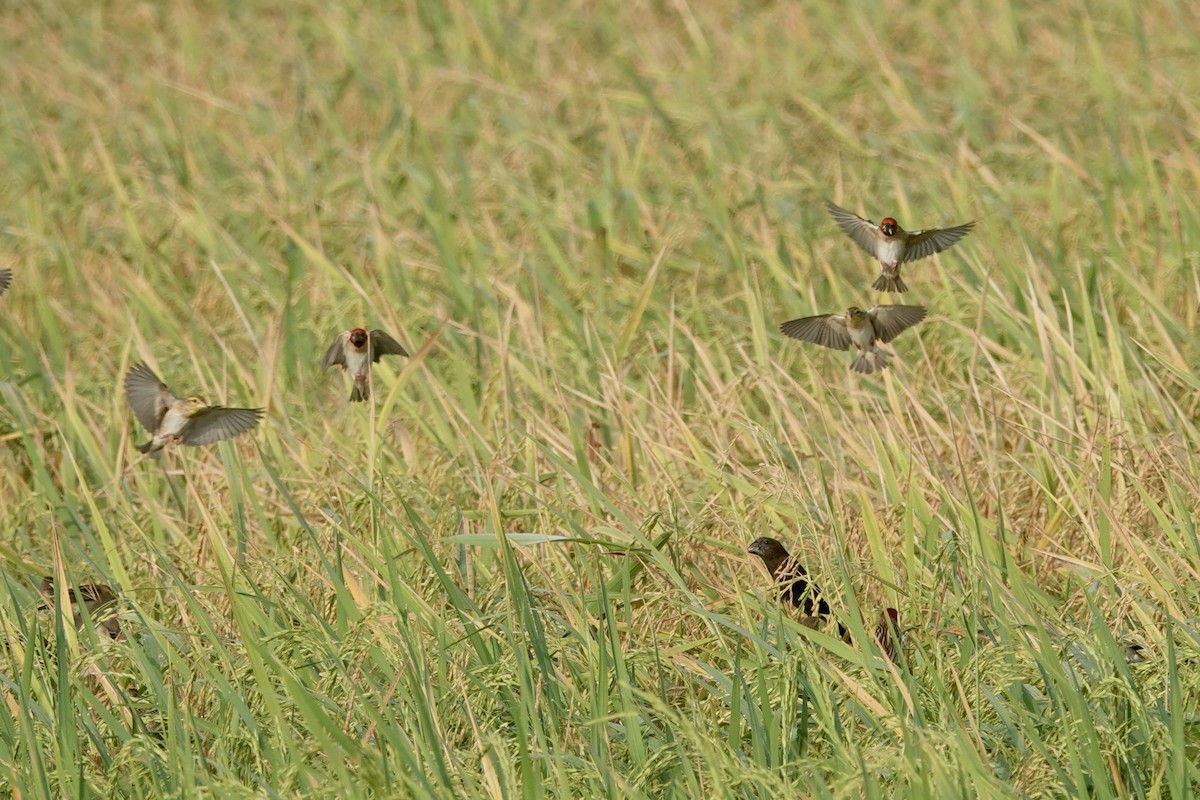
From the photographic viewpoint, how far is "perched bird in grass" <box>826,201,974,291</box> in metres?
3.05

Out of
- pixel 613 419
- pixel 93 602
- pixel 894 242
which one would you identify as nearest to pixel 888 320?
pixel 894 242

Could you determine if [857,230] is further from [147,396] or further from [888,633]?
[147,396]

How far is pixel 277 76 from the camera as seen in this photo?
7.30 metres

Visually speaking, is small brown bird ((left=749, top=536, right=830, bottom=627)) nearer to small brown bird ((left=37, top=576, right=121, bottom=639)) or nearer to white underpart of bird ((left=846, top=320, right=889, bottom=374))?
white underpart of bird ((left=846, top=320, right=889, bottom=374))

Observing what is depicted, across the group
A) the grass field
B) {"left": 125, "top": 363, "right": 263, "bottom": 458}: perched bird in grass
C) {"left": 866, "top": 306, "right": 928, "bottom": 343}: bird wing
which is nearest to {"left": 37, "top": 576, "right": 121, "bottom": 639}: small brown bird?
the grass field

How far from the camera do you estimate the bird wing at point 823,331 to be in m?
2.99

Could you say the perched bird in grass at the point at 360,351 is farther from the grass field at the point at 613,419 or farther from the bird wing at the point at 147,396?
the bird wing at the point at 147,396

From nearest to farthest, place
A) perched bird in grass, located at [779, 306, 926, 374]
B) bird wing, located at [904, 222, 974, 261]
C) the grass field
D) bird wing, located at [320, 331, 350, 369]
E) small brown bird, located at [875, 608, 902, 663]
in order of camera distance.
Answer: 1. the grass field
2. small brown bird, located at [875, 608, 902, 663]
3. perched bird in grass, located at [779, 306, 926, 374]
4. bird wing, located at [904, 222, 974, 261]
5. bird wing, located at [320, 331, 350, 369]

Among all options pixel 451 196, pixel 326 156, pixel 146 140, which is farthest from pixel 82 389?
pixel 146 140

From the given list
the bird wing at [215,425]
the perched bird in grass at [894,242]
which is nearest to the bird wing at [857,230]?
the perched bird in grass at [894,242]

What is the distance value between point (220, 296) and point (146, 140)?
1814 mm

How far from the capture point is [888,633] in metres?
2.51

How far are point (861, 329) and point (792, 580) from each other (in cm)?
54

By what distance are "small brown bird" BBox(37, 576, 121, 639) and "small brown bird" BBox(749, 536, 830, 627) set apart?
3.38 feet
